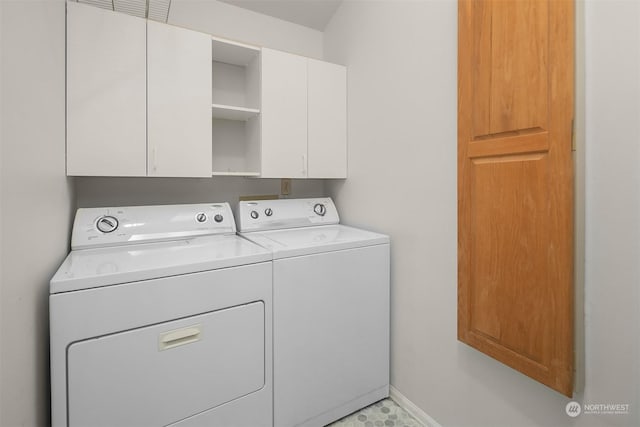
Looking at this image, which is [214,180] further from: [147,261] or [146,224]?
[147,261]

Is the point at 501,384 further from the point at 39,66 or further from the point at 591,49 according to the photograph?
the point at 39,66

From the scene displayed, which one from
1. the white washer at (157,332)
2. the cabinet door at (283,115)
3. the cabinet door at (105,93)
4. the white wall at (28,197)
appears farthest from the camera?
the cabinet door at (283,115)

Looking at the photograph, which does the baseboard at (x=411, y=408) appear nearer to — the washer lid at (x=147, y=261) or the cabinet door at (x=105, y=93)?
the washer lid at (x=147, y=261)

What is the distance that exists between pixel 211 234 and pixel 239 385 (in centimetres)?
83

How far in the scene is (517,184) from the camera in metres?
1.11

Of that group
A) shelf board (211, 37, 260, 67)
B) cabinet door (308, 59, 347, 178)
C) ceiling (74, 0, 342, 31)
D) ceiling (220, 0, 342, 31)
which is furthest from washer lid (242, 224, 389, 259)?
ceiling (220, 0, 342, 31)

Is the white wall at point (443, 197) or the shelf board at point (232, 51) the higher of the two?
the shelf board at point (232, 51)

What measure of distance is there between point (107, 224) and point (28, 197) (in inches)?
24.9

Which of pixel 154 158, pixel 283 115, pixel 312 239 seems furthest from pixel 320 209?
pixel 154 158

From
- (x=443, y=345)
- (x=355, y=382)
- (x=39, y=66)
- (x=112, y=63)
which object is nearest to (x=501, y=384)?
(x=443, y=345)

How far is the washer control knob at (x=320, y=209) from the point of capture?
7.19 ft

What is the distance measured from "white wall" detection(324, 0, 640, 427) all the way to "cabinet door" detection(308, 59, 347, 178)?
9cm

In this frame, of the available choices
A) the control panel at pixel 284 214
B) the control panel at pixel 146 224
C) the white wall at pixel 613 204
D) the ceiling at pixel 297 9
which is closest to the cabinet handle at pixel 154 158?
the control panel at pixel 146 224

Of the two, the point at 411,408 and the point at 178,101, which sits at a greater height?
the point at 178,101
